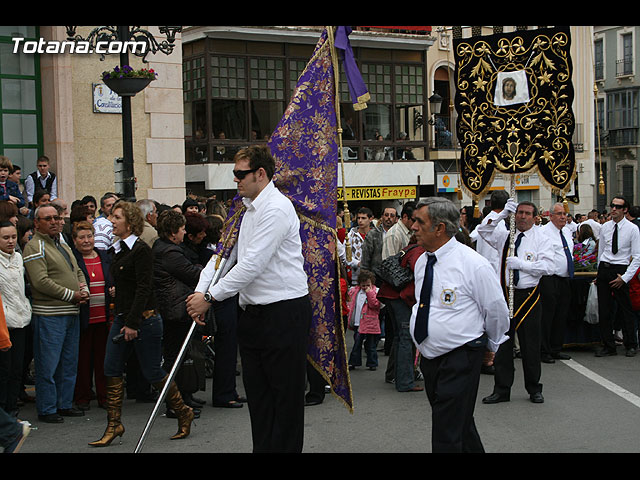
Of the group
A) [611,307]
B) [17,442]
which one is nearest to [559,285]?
[611,307]

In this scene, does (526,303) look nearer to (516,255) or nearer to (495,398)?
(516,255)

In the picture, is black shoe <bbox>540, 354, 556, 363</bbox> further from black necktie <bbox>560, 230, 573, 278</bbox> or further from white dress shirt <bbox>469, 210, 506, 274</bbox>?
white dress shirt <bbox>469, 210, 506, 274</bbox>

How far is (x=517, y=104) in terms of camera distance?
28.7 feet

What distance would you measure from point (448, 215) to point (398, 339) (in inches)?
142

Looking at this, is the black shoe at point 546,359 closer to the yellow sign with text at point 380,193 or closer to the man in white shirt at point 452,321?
the man in white shirt at point 452,321

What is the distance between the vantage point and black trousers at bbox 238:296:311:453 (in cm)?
505

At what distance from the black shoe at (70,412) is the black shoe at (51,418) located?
20cm

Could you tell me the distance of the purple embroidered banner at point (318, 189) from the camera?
6078 mm

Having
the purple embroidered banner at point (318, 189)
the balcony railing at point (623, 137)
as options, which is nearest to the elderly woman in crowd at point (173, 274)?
the purple embroidered banner at point (318, 189)

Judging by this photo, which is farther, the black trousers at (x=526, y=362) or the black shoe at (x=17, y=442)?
the black trousers at (x=526, y=362)

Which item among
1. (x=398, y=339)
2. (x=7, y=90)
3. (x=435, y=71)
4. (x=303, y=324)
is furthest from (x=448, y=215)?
(x=435, y=71)

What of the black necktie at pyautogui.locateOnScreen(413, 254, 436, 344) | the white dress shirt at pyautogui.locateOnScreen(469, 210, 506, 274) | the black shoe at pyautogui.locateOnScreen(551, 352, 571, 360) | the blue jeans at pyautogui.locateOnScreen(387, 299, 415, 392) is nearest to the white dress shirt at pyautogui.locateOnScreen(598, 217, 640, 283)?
the black shoe at pyautogui.locateOnScreen(551, 352, 571, 360)

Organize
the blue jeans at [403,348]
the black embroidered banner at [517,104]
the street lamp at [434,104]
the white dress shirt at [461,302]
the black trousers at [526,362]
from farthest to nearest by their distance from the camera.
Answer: the street lamp at [434,104] < the black embroidered banner at [517,104] < the blue jeans at [403,348] < the black trousers at [526,362] < the white dress shirt at [461,302]

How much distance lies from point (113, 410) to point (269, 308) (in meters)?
2.20
